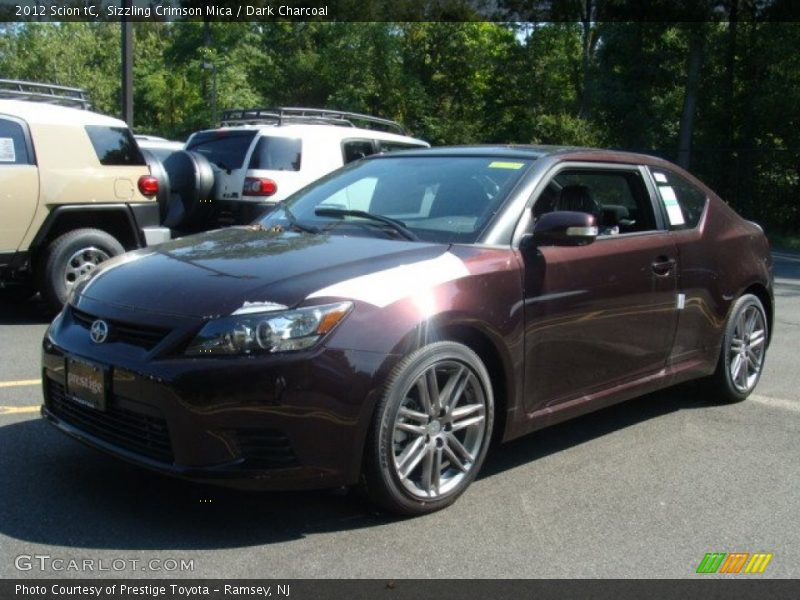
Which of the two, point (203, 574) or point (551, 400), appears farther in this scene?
point (551, 400)

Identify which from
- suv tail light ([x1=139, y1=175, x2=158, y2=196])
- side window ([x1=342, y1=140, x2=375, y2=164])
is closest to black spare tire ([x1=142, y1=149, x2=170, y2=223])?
suv tail light ([x1=139, y1=175, x2=158, y2=196])

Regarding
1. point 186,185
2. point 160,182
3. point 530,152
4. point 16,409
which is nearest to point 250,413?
point 530,152

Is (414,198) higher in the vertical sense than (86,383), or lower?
higher

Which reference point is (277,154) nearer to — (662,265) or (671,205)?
(671,205)

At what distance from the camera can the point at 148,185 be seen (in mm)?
8625

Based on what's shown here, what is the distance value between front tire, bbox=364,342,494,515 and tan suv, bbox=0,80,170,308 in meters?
5.23

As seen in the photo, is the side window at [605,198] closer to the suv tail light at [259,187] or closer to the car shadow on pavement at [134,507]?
the car shadow on pavement at [134,507]

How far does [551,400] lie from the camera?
4.38 metres

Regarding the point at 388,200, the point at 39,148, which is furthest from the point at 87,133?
Result: the point at 388,200

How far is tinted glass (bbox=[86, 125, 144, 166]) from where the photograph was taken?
8.25m

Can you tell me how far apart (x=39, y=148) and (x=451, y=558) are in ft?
19.7

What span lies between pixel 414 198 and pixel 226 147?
707cm

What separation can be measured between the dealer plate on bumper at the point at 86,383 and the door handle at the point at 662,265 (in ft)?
9.80
